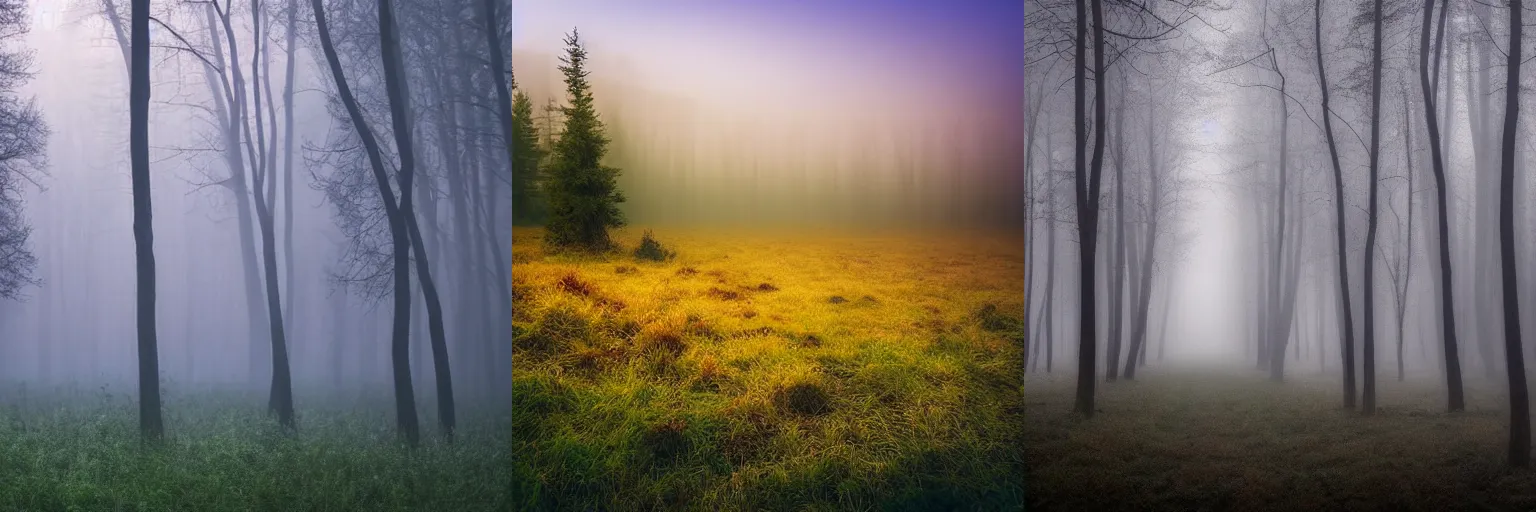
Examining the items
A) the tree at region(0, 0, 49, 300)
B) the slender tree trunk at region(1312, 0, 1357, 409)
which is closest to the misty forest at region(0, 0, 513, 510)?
the tree at region(0, 0, 49, 300)

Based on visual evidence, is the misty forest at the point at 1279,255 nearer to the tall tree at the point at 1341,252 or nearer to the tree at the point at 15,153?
the tall tree at the point at 1341,252

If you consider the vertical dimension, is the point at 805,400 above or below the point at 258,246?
below

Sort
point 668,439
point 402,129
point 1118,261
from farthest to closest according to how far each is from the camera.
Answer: point 1118,261 < point 402,129 < point 668,439

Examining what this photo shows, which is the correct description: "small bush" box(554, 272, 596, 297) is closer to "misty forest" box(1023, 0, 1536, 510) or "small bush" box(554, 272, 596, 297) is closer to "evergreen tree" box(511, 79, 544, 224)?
"evergreen tree" box(511, 79, 544, 224)

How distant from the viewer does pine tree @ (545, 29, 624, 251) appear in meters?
4.04

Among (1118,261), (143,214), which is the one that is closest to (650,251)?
(1118,261)

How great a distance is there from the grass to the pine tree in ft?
3.48

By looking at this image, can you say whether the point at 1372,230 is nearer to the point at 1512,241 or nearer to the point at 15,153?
the point at 1512,241

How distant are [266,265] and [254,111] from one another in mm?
806

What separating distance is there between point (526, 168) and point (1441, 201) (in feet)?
15.6

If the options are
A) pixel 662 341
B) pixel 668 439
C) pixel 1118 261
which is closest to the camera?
pixel 668 439

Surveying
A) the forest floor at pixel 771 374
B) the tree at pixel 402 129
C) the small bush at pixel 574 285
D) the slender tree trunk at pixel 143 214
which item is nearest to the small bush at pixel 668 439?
the forest floor at pixel 771 374

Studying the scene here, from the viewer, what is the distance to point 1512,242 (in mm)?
3992

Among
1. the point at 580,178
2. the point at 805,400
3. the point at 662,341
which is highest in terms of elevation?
the point at 580,178
